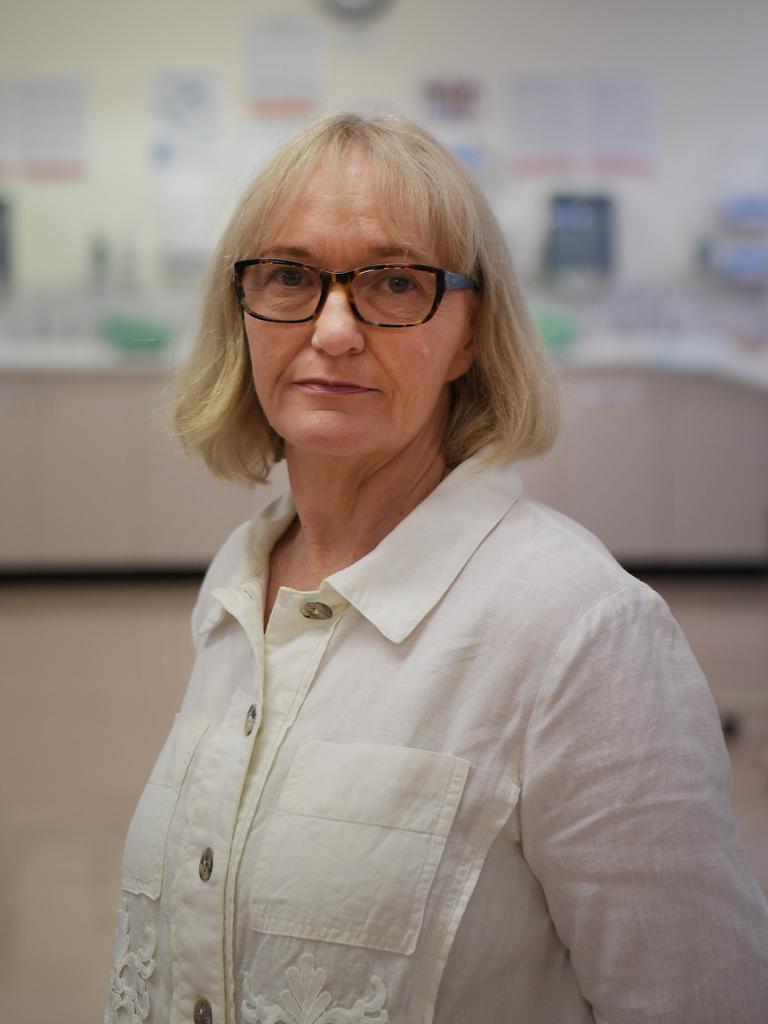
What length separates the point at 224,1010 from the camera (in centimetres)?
89

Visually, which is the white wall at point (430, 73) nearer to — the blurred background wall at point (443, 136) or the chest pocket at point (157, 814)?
the blurred background wall at point (443, 136)

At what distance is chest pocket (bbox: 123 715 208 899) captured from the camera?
100 centimetres

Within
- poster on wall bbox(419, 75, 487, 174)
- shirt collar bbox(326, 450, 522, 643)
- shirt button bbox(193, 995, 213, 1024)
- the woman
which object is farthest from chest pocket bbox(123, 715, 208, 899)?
poster on wall bbox(419, 75, 487, 174)

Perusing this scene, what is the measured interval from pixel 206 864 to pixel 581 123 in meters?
5.47

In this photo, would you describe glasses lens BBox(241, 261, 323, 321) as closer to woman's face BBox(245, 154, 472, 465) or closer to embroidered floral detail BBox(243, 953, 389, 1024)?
woman's face BBox(245, 154, 472, 465)

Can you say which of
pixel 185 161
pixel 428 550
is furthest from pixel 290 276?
pixel 185 161

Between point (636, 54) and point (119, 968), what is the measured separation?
5.61 meters

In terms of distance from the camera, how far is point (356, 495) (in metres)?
1.09

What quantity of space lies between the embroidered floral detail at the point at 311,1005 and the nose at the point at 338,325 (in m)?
0.51

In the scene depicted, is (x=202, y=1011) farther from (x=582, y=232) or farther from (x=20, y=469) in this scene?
(x=582, y=232)

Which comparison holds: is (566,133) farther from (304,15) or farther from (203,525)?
(203,525)

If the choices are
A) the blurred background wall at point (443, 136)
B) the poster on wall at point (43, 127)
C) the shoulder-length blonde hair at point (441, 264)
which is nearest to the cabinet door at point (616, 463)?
the blurred background wall at point (443, 136)

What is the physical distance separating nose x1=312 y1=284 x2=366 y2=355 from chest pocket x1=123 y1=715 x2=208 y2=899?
14.8 inches

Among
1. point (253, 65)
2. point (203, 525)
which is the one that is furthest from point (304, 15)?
point (203, 525)
